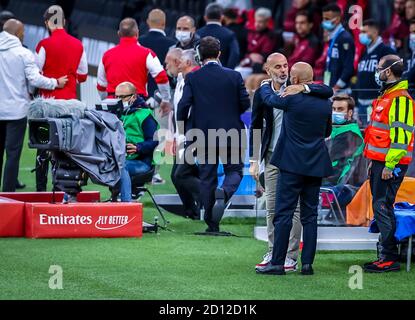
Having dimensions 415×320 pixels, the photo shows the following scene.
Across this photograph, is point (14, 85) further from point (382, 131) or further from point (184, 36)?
point (382, 131)

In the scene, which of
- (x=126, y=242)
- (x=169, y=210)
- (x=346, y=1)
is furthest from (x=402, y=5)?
(x=126, y=242)

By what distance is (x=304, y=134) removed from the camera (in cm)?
1052

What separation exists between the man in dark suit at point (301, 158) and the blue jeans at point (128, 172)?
2636 mm

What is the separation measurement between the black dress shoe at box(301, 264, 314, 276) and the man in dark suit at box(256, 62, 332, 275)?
1.5 inches

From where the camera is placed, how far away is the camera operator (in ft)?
43.6

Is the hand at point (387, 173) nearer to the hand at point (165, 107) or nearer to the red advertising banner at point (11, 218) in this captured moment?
the red advertising banner at point (11, 218)

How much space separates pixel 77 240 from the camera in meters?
12.5

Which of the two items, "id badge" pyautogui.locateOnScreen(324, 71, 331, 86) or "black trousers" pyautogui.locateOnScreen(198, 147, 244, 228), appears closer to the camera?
"black trousers" pyautogui.locateOnScreen(198, 147, 244, 228)

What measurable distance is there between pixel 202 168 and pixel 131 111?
39.1 inches

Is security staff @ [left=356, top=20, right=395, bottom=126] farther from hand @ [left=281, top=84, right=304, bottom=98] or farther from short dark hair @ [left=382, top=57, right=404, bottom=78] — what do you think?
hand @ [left=281, top=84, right=304, bottom=98]

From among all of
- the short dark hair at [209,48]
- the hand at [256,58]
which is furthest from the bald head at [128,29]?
the hand at [256,58]

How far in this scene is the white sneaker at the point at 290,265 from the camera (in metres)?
11.0

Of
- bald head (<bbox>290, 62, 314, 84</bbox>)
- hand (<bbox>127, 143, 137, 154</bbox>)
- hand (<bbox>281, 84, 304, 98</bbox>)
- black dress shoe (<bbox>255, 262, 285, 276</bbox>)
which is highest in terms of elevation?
bald head (<bbox>290, 62, 314, 84</bbox>)

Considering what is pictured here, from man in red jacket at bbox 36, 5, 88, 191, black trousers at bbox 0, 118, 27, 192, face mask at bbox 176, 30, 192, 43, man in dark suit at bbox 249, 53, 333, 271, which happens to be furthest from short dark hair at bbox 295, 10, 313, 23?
man in dark suit at bbox 249, 53, 333, 271
